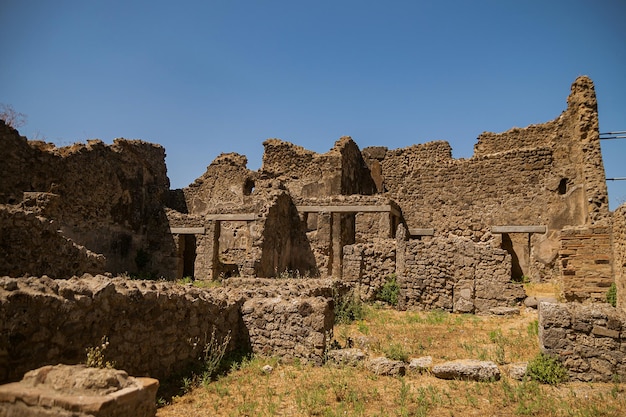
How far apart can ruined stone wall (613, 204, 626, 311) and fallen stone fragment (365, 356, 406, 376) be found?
535 centimetres

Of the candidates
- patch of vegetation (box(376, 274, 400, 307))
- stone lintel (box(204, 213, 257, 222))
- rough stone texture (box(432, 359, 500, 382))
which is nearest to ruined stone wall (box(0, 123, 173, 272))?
stone lintel (box(204, 213, 257, 222))

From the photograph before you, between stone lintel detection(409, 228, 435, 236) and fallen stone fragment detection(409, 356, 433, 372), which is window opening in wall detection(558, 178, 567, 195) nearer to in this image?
stone lintel detection(409, 228, 435, 236)

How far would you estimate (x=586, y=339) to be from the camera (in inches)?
246

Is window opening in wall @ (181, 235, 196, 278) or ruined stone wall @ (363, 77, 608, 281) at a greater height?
ruined stone wall @ (363, 77, 608, 281)

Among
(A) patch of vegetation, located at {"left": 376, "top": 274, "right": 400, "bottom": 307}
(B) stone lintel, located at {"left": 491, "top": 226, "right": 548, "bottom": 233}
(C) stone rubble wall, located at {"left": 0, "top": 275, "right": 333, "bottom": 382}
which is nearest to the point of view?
(C) stone rubble wall, located at {"left": 0, "top": 275, "right": 333, "bottom": 382}

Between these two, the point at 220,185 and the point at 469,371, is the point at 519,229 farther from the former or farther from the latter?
the point at 220,185

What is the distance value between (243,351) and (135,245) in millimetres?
15758

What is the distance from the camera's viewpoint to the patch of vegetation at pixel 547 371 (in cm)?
612

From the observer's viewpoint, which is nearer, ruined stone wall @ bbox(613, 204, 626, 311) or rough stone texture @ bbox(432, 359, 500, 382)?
rough stone texture @ bbox(432, 359, 500, 382)

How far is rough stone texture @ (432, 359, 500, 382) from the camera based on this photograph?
20.3 ft

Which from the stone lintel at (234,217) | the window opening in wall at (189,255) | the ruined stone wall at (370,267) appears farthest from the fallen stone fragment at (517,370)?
the window opening in wall at (189,255)

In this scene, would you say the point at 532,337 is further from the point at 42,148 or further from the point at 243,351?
the point at 42,148

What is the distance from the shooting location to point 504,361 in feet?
23.4

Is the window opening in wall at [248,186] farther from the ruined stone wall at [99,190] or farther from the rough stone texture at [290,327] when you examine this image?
the rough stone texture at [290,327]
